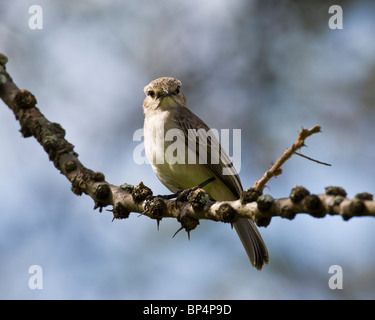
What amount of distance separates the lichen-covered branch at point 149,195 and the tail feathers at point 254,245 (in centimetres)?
166

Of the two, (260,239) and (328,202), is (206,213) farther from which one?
(260,239)

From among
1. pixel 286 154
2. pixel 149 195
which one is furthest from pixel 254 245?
pixel 286 154

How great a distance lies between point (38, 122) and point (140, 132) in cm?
262

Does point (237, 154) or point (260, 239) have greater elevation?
point (237, 154)

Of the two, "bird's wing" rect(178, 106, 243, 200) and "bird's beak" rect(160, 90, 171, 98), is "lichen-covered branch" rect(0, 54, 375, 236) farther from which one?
"bird's beak" rect(160, 90, 171, 98)

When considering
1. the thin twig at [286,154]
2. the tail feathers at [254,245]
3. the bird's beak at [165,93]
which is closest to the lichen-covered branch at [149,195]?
the thin twig at [286,154]

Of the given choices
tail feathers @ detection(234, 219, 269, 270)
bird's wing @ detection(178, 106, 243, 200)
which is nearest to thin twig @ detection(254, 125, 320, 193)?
bird's wing @ detection(178, 106, 243, 200)

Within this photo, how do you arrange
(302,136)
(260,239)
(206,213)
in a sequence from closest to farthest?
(302,136), (206,213), (260,239)

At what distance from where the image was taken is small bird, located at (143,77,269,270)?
221 inches

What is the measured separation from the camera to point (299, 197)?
10.0ft

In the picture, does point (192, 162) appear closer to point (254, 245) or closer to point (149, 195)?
point (254, 245)

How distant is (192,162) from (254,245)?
3.74ft

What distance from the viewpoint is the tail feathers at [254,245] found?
558cm

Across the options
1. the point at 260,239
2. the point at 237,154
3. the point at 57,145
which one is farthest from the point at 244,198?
the point at 237,154
